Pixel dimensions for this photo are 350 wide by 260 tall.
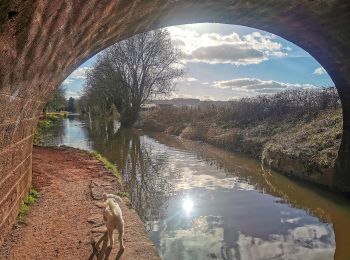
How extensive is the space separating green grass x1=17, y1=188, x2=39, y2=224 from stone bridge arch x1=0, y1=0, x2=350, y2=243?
226 millimetres

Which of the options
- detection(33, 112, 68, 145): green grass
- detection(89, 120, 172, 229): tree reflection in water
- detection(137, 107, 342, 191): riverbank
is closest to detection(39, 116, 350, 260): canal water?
detection(89, 120, 172, 229): tree reflection in water

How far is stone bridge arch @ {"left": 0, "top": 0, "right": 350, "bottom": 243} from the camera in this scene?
3.34 m

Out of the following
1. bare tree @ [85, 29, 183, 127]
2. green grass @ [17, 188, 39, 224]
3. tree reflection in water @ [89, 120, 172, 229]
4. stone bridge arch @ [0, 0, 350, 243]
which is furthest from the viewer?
bare tree @ [85, 29, 183, 127]

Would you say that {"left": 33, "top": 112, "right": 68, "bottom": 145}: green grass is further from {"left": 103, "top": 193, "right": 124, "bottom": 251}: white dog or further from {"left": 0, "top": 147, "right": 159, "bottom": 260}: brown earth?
{"left": 103, "top": 193, "right": 124, "bottom": 251}: white dog

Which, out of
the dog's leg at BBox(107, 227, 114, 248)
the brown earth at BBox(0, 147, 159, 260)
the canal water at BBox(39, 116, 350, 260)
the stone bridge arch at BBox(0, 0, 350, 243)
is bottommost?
the canal water at BBox(39, 116, 350, 260)

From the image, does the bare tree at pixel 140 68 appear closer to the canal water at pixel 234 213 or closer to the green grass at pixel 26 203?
the canal water at pixel 234 213

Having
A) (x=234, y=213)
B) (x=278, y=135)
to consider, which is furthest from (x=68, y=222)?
(x=278, y=135)

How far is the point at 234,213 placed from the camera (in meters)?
9.61

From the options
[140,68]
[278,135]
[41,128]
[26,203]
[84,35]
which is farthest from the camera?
[140,68]

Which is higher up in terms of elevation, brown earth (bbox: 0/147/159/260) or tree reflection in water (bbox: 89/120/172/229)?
brown earth (bbox: 0/147/159/260)

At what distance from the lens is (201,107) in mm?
37250

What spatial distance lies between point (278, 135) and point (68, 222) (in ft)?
49.1

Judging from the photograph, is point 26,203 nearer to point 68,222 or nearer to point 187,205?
point 68,222

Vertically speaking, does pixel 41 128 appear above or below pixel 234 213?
above
